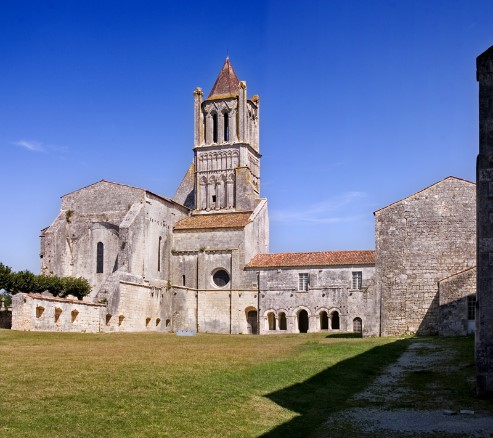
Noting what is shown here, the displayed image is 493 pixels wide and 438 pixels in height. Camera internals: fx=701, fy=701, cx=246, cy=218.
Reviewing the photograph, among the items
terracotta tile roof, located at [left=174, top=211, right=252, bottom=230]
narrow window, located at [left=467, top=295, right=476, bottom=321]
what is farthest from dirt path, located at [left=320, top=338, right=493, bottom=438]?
terracotta tile roof, located at [left=174, top=211, right=252, bottom=230]

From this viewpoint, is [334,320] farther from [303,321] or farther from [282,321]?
[282,321]

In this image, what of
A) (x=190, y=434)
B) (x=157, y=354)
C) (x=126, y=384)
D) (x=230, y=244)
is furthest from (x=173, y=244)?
(x=190, y=434)

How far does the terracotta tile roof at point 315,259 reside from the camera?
54719mm

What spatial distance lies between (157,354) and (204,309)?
34.4m

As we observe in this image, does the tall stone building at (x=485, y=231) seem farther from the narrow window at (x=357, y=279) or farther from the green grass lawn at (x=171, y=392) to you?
the narrow window at (x=357, y=279)

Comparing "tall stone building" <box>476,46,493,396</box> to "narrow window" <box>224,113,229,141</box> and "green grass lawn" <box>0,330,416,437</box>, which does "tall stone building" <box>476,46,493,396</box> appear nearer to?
"green grass lawn" <box>0,330,416,437</box>

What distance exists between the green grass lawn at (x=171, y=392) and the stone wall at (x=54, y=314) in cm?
1412

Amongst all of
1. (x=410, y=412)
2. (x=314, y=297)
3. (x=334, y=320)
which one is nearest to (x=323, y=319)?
(x=334, y=320)

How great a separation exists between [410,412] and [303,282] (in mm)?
41633

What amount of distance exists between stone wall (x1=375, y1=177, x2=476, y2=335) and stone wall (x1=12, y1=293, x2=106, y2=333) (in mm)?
18631

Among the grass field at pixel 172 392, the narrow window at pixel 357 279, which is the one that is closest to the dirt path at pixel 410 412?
the grass field at pixel 172 392

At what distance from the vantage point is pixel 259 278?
57406 millimetres

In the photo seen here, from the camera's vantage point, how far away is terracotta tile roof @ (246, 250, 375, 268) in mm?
54719

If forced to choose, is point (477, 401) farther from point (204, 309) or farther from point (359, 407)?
point (204, 309)
